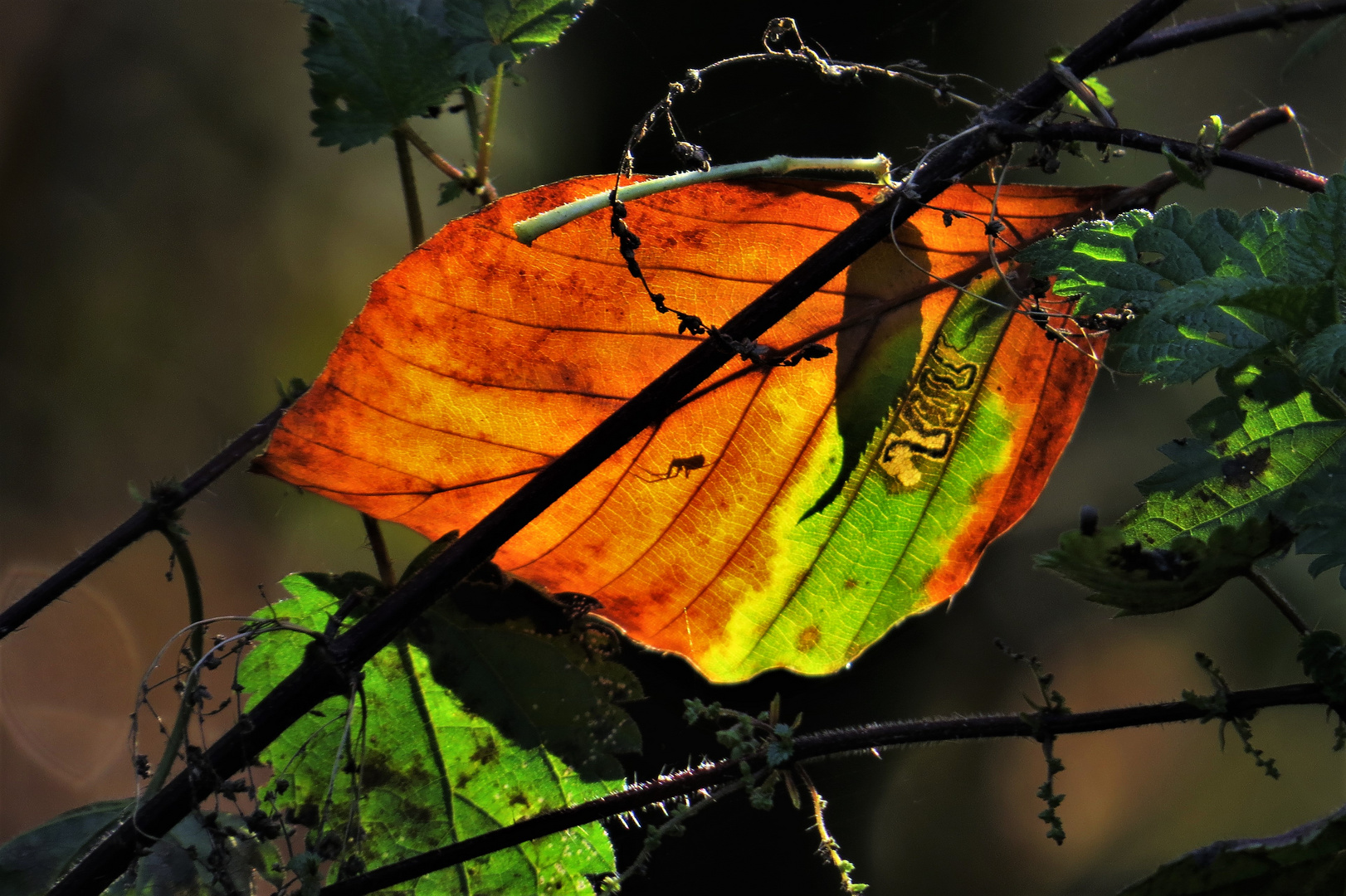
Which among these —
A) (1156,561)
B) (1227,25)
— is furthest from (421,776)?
(1227,25)

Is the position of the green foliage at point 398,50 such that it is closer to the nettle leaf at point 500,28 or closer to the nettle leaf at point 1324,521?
the nettle leaf at point 500,28

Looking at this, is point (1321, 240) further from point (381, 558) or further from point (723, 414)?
point (381, 558)

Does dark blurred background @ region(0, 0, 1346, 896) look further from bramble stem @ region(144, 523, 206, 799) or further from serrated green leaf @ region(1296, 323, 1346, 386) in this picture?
serrated green leaf @ region(1296, 323, 1346, 386)

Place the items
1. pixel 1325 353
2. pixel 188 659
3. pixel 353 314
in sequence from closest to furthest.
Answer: pixel 1325 353 → pixel 188 659 → pixel 353 314

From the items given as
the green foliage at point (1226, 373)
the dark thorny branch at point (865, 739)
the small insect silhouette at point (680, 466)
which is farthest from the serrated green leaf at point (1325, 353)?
the small insect silhouette at point (680, 466)

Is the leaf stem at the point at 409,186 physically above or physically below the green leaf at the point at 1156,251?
above

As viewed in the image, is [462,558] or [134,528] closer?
[462,558]
